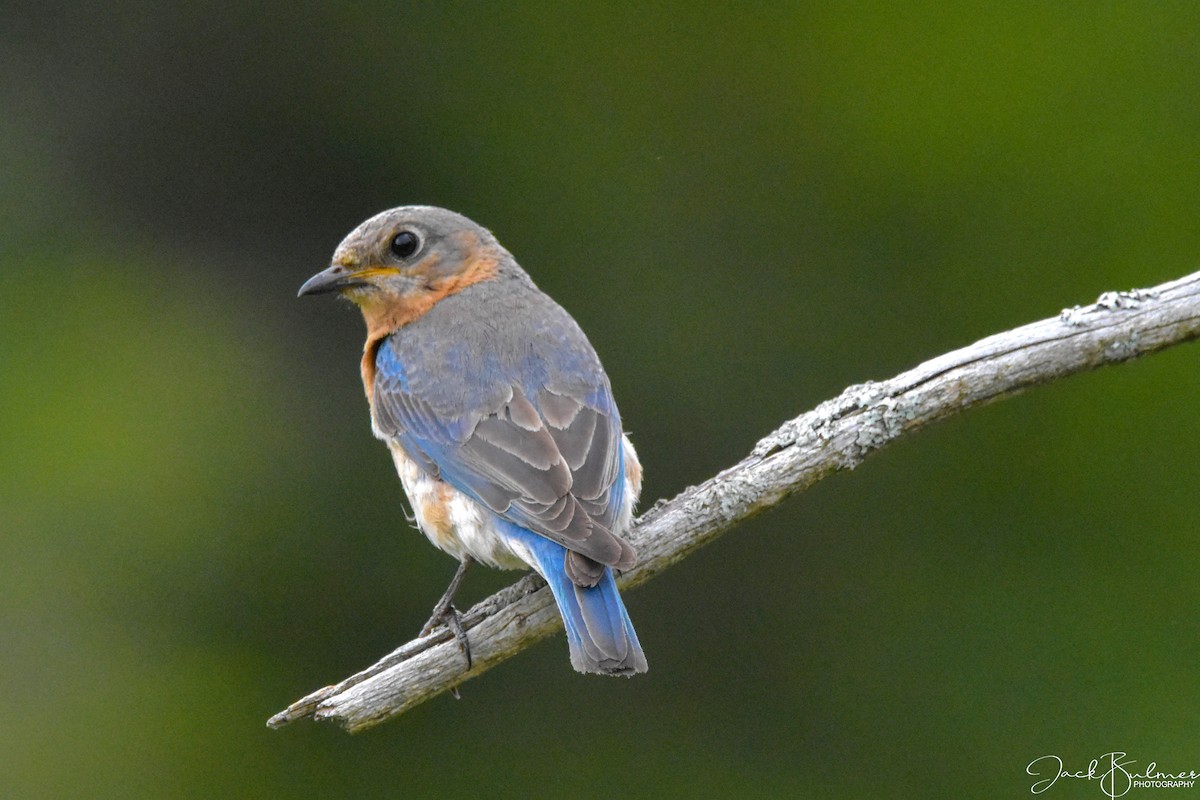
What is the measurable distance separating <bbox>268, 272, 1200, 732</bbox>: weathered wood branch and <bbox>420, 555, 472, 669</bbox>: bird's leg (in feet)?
0.08

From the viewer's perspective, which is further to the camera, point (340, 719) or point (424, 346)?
point (424, 346)

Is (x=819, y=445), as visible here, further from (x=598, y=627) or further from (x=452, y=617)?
(x=452, y=617)

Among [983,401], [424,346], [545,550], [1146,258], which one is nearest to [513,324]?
[424,346]

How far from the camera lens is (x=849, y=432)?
3.89 meters

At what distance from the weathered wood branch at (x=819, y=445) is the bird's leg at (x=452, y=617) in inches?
1.0

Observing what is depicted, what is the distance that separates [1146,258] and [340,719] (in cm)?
378

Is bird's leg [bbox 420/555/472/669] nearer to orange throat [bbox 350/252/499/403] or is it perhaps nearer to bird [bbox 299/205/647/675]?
bird [bbox 299/205/647/675]

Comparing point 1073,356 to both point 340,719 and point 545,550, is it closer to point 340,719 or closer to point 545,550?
point 545,550

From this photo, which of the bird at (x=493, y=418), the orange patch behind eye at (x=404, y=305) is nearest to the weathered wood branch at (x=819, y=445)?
the bird at (x=493, y=418)

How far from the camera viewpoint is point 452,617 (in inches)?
159

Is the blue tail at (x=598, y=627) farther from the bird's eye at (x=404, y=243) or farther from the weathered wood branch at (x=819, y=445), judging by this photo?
the bird's eye at (x=404, y=243)

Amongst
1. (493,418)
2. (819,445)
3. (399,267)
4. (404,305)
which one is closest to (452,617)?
(493,418)

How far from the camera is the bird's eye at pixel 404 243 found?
5.16 metres

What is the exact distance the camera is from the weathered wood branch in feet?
12.3
